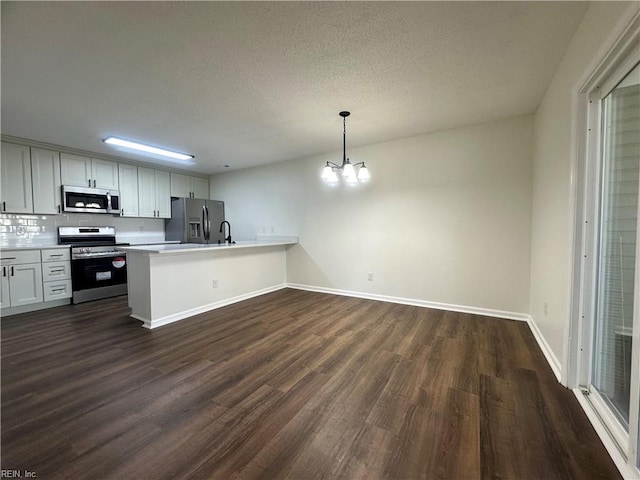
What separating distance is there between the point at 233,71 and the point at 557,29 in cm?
235

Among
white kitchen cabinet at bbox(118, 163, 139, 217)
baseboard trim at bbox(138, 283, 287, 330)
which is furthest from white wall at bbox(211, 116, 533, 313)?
white kitchen cabinet at bbox(118, 163, 139, 217)

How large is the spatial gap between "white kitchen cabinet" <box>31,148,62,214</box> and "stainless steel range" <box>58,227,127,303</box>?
448 mm

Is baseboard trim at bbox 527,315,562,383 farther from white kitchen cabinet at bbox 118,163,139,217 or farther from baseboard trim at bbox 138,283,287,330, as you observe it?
white kitchen cabinet at bbox 118,163,139,217

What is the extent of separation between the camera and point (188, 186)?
19.6 ft

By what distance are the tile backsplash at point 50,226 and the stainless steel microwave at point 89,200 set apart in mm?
286

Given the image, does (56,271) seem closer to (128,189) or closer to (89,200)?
(89,200)

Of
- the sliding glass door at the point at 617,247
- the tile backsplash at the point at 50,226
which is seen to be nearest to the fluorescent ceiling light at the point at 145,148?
the tile backsplash at the point at 50,226

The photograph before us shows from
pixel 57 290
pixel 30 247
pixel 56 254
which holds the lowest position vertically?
pixel 57 290

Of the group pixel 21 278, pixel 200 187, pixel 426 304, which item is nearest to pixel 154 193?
pixel 200 187

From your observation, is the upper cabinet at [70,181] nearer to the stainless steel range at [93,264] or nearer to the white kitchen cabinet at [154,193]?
the white kitchen cabinet at [154,193]

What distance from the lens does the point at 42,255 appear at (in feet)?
12.5

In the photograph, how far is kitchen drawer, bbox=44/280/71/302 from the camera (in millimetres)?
3852

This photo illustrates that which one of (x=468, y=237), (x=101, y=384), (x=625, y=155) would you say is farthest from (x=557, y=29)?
(x=101, y=384)

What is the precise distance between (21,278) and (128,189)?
2072 millimetres
